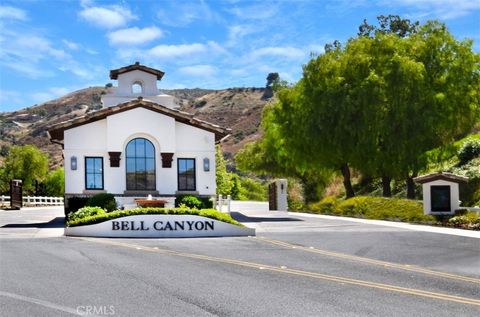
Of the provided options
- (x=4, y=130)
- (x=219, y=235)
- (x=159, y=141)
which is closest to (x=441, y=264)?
(x=219, y=235)

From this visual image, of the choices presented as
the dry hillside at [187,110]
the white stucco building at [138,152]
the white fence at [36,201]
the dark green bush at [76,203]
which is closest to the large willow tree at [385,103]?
the white stucco building at [138,152]

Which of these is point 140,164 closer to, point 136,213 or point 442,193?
point 136,213

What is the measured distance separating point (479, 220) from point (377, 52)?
1768 cm

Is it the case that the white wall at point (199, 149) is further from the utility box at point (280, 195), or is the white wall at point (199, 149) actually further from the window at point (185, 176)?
the utility box at point (280, 195)

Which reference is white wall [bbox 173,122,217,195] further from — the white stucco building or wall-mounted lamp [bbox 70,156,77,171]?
wall-mounted lamp [bbox 70,156,77,171]

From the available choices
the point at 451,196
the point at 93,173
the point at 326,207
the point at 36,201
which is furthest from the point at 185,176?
the point at 36,201

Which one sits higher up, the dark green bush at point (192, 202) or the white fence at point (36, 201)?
the dark green bush at point (192, 202)

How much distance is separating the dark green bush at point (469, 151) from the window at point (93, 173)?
933 inches

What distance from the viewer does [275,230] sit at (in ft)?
82.8

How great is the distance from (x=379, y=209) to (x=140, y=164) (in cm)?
1332

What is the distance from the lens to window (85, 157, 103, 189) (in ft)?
108

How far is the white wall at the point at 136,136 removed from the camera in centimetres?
3269

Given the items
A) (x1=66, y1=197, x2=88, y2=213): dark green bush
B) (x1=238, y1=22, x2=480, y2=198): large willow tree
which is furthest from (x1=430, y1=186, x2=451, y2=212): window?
(x1=66, y1=197, x2=88, y2=213): dark green bush

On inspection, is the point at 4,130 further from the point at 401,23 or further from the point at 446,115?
the point at 446,115
